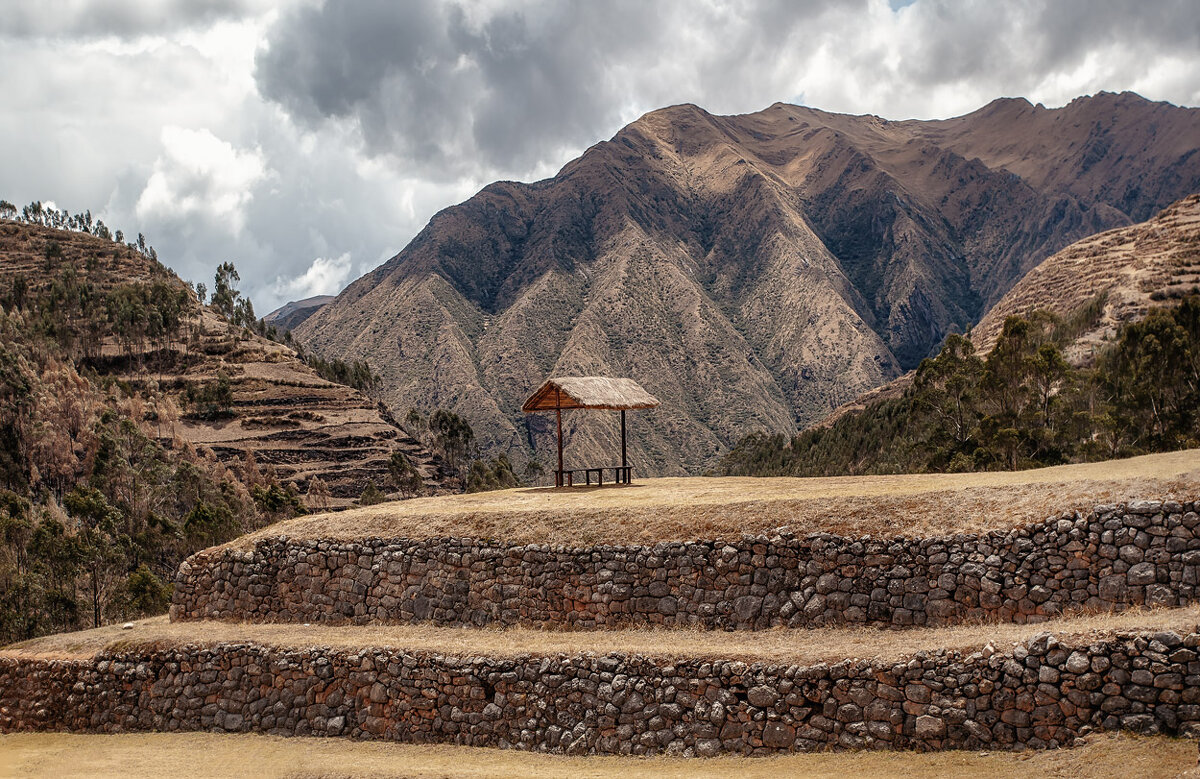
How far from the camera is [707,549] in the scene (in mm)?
17844


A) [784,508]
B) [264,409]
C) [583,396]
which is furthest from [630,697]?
[264,409]

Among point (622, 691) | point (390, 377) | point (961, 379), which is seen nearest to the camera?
point (622, 691)

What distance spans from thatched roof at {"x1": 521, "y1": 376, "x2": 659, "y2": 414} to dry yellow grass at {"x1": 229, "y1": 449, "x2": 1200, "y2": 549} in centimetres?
397

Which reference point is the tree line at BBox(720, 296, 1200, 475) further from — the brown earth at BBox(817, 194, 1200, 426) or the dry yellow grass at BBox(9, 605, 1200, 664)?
the dry yellow grass at BBox(9, 605, 1200, 664)

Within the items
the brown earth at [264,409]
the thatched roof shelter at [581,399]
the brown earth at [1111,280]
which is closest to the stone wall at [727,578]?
the thatched roof shelter at [581,399]

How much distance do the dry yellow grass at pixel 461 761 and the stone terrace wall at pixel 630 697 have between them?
30cm

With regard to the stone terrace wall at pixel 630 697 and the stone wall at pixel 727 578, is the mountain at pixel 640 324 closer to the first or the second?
the stone wall at pixel 727 578

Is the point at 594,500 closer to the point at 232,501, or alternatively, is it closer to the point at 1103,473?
the point at 1103,473

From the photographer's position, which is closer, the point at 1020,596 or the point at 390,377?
the point at 1020,596

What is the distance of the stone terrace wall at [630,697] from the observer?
1261 cm

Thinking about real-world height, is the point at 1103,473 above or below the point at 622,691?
above

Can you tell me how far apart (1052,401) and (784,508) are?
83.9 ft

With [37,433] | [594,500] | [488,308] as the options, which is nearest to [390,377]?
[488,308]

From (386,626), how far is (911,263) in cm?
19712
